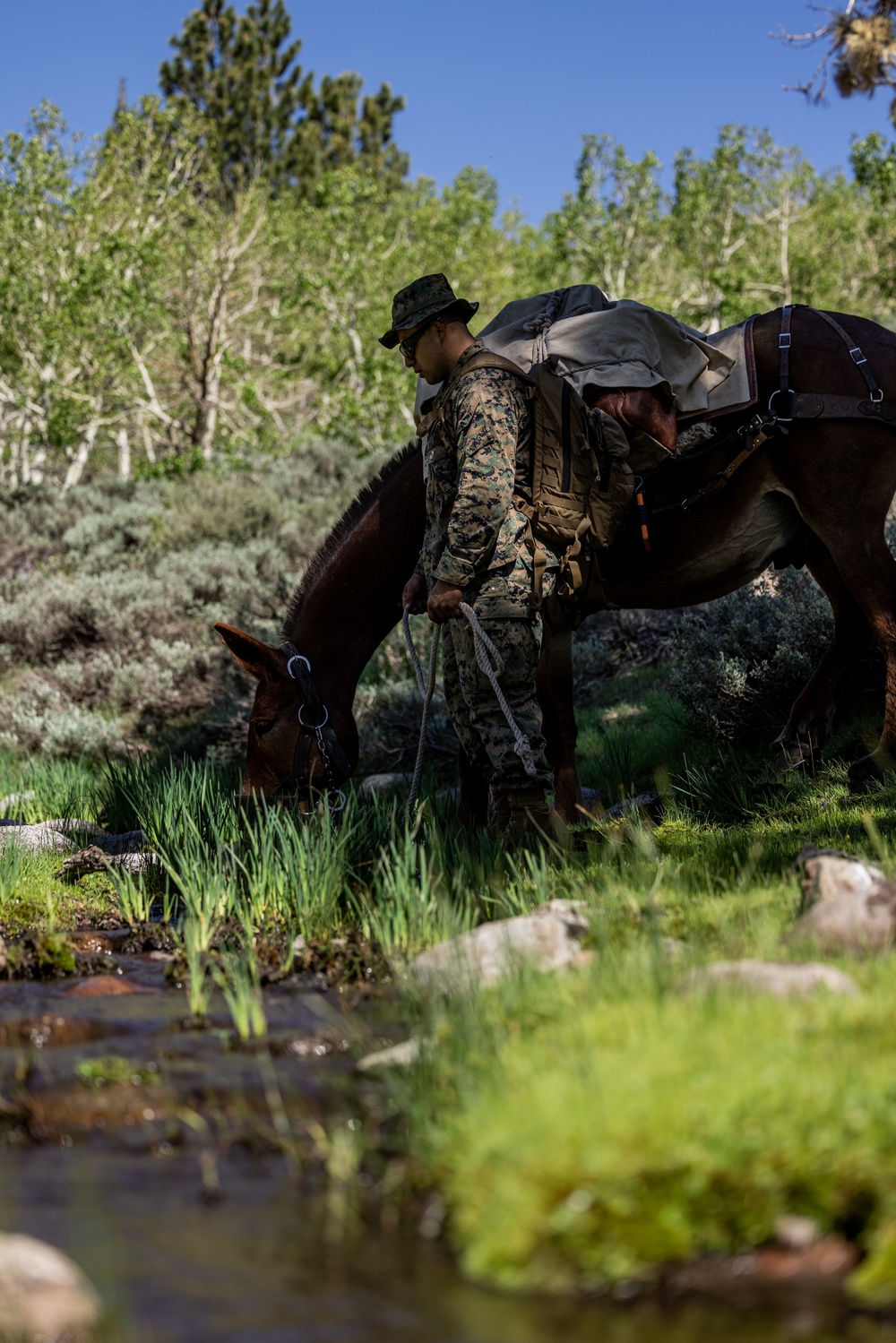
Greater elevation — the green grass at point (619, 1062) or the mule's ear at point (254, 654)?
the mule's ear at point (254, 654)

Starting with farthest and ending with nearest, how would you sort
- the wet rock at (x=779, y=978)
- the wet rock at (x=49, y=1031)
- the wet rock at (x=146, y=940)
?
1. the wet rock at (x=146, y=940)
2. the wet rock at (x=49, y=1031)
3. the wet rock at (x=779, y=978)

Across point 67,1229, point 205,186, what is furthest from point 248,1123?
point 205,186

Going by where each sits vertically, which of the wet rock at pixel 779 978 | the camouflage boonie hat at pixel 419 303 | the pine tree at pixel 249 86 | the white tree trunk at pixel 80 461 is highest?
the pine tree at pixel 249 86

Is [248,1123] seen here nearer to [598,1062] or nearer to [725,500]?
[598,1062]

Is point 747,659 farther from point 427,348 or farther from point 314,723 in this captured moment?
point 427,348

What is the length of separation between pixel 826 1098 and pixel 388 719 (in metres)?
7.53

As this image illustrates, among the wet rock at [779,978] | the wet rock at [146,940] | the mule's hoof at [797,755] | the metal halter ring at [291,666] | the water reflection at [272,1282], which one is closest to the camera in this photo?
the water reflection at [272,1282]

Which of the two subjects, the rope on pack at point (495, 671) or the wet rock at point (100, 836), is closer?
the rope on pack at point (495, 671)

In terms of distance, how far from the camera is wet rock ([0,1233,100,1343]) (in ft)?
6.83

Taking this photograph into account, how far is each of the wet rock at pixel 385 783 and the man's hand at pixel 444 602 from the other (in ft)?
9.04

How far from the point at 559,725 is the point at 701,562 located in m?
1.09

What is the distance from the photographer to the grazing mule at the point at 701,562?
19.7 feet

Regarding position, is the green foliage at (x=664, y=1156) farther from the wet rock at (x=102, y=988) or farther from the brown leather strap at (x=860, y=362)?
the brown leather strap at (x=860, y=362)

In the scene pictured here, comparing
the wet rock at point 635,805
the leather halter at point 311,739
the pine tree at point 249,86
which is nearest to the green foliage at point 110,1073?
the leather halter at point 311,739
